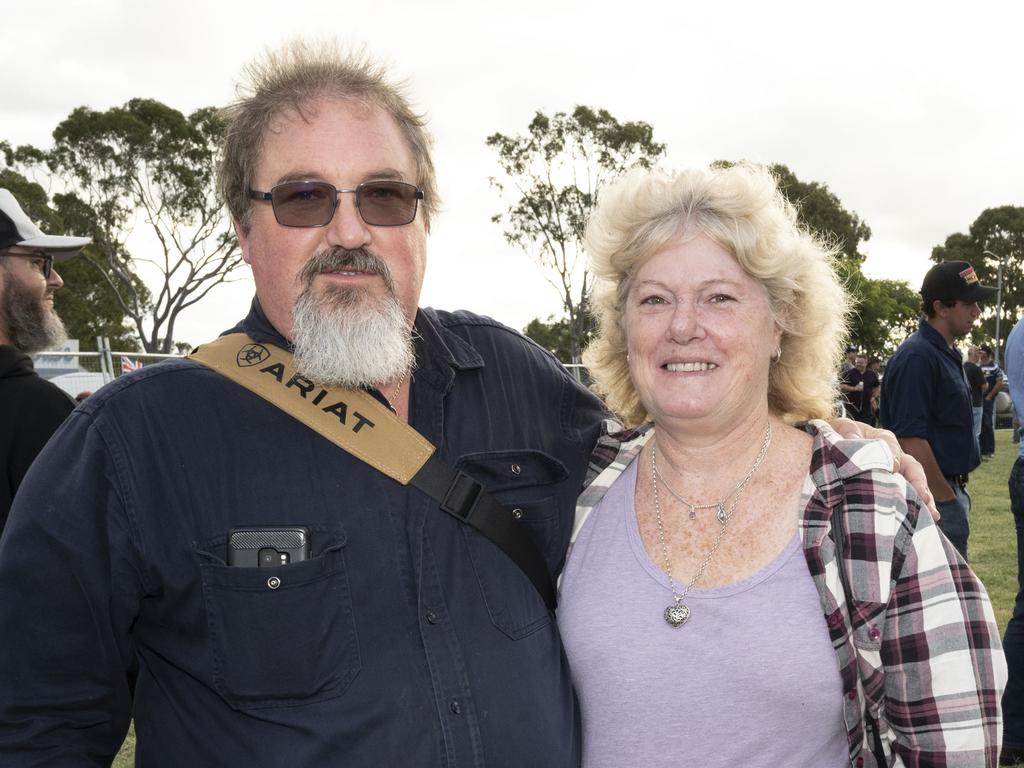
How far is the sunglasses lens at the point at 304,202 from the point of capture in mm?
2398

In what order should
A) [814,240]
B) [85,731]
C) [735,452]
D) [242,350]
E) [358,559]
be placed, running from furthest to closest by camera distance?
[814,240] → [735,452] → [242,350] → [358,559] → [85,731]

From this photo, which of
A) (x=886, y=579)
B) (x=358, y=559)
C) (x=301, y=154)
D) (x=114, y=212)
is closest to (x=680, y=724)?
(x=886, y=579)

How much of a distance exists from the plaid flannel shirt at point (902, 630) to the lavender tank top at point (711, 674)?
6 centimetres

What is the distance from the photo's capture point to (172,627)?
2.13 m

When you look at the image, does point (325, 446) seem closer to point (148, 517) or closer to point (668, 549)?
point (148, 517)

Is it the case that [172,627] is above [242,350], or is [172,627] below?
below

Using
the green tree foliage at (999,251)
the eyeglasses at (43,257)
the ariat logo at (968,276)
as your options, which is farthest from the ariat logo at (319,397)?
the green tree foliage at (999,251)

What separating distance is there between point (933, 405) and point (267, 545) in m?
4.88

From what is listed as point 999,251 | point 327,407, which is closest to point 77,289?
point 327,407

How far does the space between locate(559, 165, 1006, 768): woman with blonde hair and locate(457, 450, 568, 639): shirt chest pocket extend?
113mm

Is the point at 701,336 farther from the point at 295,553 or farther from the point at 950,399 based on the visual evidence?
the point at 950,399

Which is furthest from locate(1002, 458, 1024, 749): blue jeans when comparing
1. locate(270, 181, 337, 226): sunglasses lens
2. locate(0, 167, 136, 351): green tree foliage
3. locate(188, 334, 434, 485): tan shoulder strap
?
locate(0, 167, 136, 351): green tree foliage

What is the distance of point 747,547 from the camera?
2469 mm

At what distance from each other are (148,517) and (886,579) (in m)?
1.68
